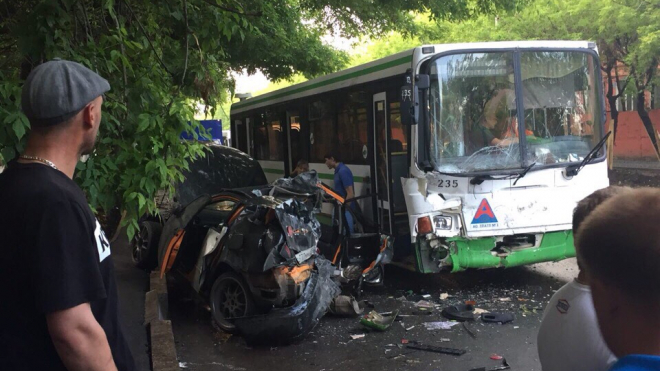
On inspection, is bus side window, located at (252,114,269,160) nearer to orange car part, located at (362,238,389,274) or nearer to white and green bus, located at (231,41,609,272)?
white and green bus, located at (231,41,609,272)

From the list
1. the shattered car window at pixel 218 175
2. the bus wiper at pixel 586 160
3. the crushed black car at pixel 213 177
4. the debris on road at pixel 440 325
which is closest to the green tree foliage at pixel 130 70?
the debris on road at pixel 440 325

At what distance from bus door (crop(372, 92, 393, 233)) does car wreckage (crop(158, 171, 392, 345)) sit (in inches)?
42.8

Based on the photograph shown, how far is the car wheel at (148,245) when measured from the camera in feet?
34.3

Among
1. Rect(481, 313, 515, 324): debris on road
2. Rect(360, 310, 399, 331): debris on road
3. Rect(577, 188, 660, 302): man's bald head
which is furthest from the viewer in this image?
Rect(481, 313, 515, 324): debris on road

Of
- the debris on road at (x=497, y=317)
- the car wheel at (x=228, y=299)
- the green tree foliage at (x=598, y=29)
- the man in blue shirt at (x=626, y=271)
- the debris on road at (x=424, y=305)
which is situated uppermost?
the green tree foliage at (x=598, y=29)

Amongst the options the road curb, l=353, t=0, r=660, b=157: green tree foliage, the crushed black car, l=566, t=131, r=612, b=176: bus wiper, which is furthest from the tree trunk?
the road curb

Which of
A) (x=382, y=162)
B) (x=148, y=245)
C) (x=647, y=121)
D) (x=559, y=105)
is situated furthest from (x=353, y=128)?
(x=647, y=121)

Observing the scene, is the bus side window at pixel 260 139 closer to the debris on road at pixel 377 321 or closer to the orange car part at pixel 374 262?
the orange car part at pixel 374 262

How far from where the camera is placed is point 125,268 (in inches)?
429

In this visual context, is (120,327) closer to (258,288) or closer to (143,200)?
(143,200)

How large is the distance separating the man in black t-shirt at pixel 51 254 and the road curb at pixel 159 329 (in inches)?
154

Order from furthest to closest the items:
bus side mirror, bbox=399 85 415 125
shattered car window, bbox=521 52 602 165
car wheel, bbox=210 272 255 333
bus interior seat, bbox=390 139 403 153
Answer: bus interior seat, bbox=390 139 403 153 → shattered car window, bbox=521 52 602 165 → bus side mirror, bbox=399 85 415 125 → car wheel, bbox=210 272 255 333

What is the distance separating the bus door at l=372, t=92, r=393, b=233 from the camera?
9.78 m

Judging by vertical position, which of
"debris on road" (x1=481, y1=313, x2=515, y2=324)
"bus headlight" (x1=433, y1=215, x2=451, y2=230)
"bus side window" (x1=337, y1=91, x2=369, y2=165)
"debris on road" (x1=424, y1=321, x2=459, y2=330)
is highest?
"bus side window" (x1=337, y1=91, x2=369, y2=165)
